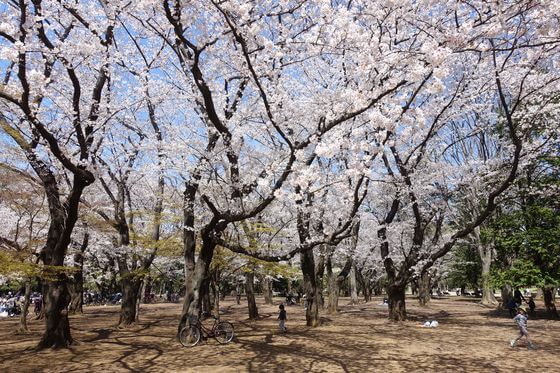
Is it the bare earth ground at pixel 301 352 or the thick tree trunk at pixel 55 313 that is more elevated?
the thick tree trunk at pixel 55 313

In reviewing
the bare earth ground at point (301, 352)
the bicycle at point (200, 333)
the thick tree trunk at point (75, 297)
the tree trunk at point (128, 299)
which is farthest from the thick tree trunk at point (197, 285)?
the thick tree trunk at point (75, 297)

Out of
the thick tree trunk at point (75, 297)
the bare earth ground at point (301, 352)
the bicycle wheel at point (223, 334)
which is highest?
the thick tree trunk at point (75, 297)

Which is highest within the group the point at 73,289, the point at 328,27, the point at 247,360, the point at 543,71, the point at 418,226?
the point at 543,71

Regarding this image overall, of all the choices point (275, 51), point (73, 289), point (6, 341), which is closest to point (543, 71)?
point (275, 51)

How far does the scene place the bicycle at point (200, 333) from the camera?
41.7 ft

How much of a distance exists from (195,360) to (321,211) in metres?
9.16

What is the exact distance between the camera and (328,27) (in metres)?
7.90

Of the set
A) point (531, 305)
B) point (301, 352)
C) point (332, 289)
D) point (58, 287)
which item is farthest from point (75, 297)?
point (531, 305)

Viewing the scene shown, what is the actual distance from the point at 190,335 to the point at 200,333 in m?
0.33

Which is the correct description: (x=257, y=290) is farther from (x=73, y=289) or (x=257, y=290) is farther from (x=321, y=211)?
(x=321, y=211)

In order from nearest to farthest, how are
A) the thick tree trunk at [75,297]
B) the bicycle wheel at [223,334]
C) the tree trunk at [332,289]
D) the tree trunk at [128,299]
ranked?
the bicycle wheel at [223,334]
the tree trunk at [128,299]
the tree trunk at [332,289]
the thick tree trunk at [75,297]

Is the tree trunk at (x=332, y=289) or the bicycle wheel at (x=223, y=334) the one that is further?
the tree trunk at (x=332, y=289)

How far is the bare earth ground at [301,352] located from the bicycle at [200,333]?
0.99 feet

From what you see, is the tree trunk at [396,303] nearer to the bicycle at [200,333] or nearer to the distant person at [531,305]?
the distant person at [531,305]
